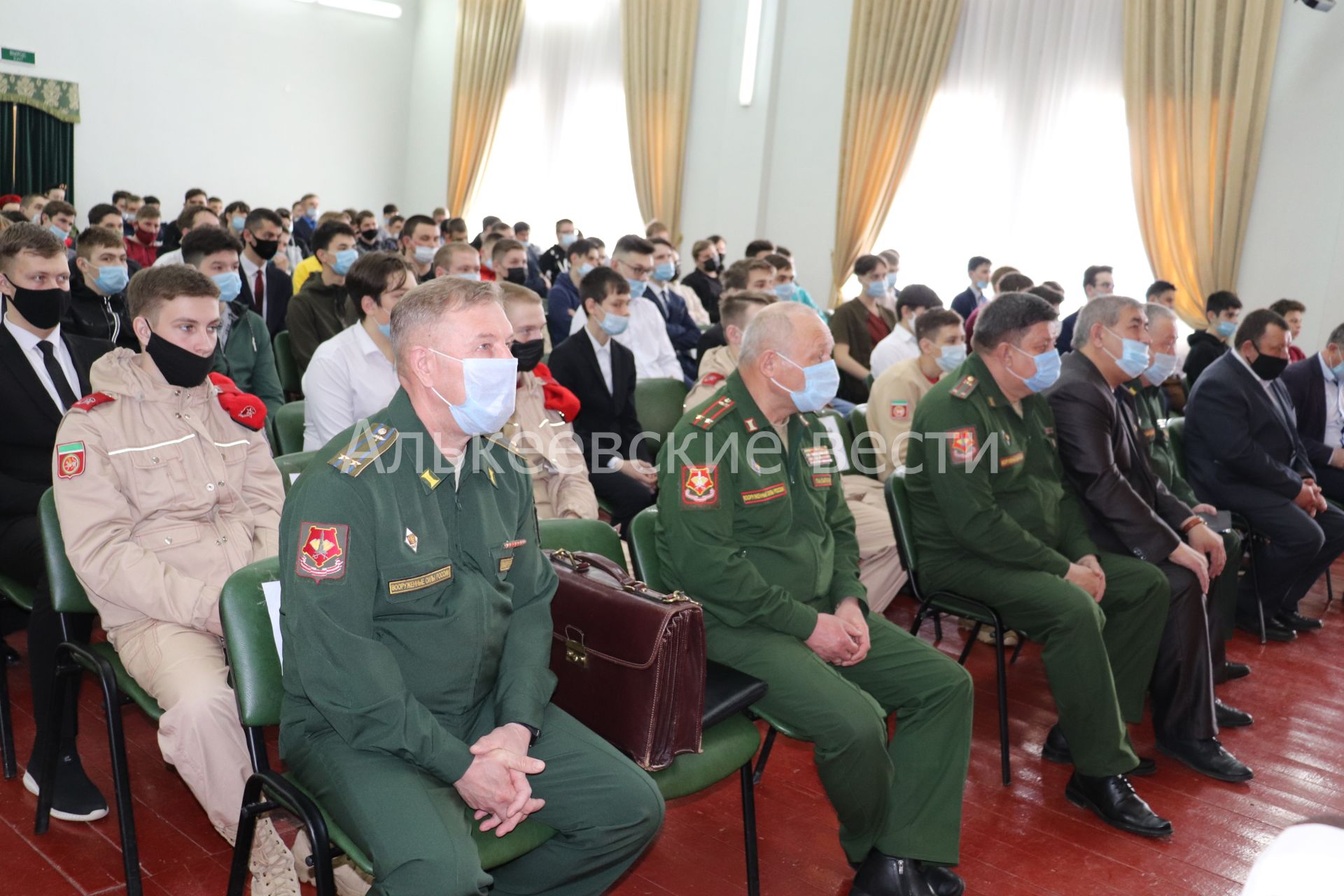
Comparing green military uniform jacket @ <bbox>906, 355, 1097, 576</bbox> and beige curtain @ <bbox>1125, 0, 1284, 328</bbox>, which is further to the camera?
beige curtain @ <bbox>1125, 0, 1284, 328</bbox>

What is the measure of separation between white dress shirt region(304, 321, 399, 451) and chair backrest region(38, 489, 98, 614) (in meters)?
1.23

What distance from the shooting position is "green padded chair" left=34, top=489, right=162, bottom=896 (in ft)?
7.24

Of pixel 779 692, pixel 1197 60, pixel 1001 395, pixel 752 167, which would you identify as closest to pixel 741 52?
pixel 752 167

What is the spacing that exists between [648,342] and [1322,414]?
3.67 metres

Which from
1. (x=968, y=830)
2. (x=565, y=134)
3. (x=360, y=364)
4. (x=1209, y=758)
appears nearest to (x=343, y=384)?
(x=360, y=364)

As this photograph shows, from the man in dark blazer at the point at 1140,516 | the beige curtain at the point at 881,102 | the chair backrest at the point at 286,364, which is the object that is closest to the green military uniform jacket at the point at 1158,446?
the man in dark blazer at the point at 1140,516

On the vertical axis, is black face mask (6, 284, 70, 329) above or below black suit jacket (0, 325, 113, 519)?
above

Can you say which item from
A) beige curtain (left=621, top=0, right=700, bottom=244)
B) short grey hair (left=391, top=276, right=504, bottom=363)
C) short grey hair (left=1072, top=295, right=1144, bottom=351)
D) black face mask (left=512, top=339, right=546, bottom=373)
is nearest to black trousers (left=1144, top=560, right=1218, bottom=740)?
short grey hair (left=1072, top=295, right=1144, bottom=351)

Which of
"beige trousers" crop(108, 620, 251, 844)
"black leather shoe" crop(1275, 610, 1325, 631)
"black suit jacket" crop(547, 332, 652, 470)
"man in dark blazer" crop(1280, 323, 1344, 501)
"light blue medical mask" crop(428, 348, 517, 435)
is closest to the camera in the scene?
"light blue medical mask" crop(428, 348, 517, 435)

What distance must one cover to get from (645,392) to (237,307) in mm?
1892

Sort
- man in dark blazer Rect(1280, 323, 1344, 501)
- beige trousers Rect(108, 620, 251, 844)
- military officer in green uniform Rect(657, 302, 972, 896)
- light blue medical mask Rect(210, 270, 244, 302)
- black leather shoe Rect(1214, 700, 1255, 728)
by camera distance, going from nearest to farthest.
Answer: beige trousers Rect(108, 620, 251, 844), military officer in green uniform Rect(657, 302, 972, 896), black leather shoe Rect(1214, 700, 1255, 728), light blue medical mask Rect(210, 270, 244, 302), man in dark blazer Rect(1280, 323, 1344, 501)

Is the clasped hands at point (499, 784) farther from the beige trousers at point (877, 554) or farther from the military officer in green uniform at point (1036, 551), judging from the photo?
the beige trousers at point (877, 554)

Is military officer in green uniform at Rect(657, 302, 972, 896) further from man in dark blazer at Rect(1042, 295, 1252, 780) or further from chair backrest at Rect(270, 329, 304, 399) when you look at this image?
chair backrest at Rect(270, 329, 304, 399)

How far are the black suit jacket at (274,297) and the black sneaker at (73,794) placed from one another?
14.1 ft
